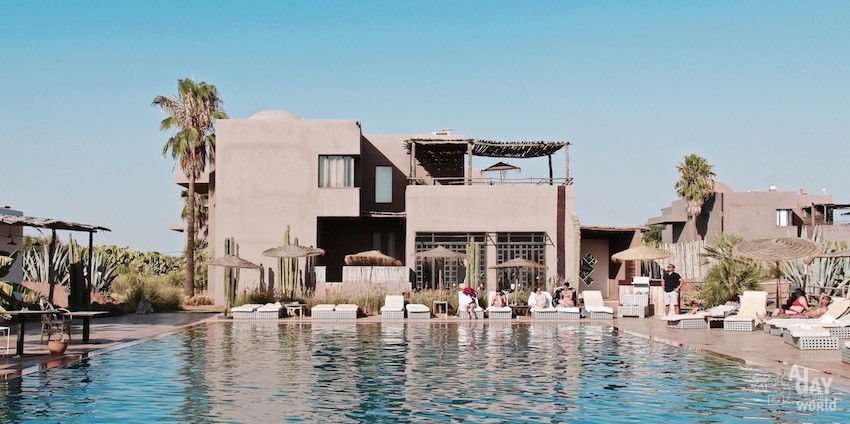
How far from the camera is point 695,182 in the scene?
2200 inches

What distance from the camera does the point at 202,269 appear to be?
1507 inches

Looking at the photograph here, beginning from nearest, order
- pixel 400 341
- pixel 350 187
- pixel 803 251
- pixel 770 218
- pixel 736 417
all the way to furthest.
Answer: pixel 736 417
pixel 400 341
pixel 803 251
pixel 350 187
pixel 770 218

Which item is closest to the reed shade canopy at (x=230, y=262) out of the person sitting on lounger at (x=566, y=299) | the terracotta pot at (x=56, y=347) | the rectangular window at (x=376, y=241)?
the rectangular window at (x=376, y=241)

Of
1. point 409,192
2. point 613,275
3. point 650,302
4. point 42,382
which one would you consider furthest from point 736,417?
point 613,275

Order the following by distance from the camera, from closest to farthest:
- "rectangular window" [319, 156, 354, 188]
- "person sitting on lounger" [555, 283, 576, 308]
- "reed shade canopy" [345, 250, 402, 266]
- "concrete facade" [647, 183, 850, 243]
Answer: "person sitting on lounger" [555, 283, 576, 308] → "reed shade canopy" [345, 250, 402, 266] → "rectangular window" [319, 156, 354, 188] → "concrete facade" [647, 183, 850, 243]

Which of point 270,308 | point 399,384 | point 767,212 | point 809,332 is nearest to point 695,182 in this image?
point 767,212

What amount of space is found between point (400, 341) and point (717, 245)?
12.8 metres

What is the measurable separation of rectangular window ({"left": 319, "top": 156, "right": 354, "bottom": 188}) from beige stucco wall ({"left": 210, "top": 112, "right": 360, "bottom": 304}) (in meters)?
0.31

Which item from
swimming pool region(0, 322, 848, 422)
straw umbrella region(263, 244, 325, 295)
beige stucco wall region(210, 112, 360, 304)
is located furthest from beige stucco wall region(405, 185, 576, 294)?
swimming pool region(0, 322, 848, 422)

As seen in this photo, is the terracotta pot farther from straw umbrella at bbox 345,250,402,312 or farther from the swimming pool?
straw umbrella at bbox 345,250,402,312

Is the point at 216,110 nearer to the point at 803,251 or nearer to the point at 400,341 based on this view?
the point at 400,341

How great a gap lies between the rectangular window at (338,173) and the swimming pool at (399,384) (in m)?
14.2

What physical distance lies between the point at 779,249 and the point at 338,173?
1639cm

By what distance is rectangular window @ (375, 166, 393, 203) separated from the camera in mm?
35031
